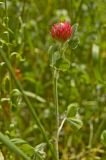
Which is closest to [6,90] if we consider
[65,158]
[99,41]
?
[65,158]

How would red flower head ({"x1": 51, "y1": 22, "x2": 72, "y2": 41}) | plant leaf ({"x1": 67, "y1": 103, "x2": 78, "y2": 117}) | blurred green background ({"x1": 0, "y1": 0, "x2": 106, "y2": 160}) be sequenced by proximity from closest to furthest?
red flower head ({"x1": 51, "y1": 22, "x2": 72, "y2": 41}) < plant leaf ({"x1": 67, "y1": 103, "x2": 78, "y2": 117}) < blurred green background ({"x1": 0, "y1": 0, "x2": 106, "y2": 160})

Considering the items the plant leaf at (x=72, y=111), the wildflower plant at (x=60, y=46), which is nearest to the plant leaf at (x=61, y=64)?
the wildflower plant at (x=60, y=46)

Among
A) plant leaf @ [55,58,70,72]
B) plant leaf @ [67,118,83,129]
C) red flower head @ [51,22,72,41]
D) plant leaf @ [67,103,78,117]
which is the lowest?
plant leaf @ [67,118,83,129]

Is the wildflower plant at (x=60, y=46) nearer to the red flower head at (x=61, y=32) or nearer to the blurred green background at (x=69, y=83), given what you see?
the red flower head at (x=61, y=32)

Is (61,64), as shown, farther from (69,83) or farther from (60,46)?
(69,83)

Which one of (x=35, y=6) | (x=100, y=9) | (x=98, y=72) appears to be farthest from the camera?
(x=35, y=6)

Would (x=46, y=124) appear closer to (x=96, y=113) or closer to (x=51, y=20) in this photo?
(x=96, y=113)

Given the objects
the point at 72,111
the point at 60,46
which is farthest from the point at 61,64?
the point at 72,111

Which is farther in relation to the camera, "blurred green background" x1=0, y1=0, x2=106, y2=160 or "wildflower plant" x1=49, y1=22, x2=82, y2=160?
"blurred green background" x1=0, y1=0, x2=106, y2=160

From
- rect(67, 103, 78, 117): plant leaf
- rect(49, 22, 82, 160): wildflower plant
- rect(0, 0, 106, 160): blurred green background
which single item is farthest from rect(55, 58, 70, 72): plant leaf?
rect(0, 0, 106, 160): blurred green background

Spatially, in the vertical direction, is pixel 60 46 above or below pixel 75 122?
above

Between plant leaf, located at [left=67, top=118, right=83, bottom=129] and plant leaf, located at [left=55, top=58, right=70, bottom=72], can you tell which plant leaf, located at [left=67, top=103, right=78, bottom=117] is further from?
plant leaf, located at [left=55, top=58, right=70, bottom=72]
